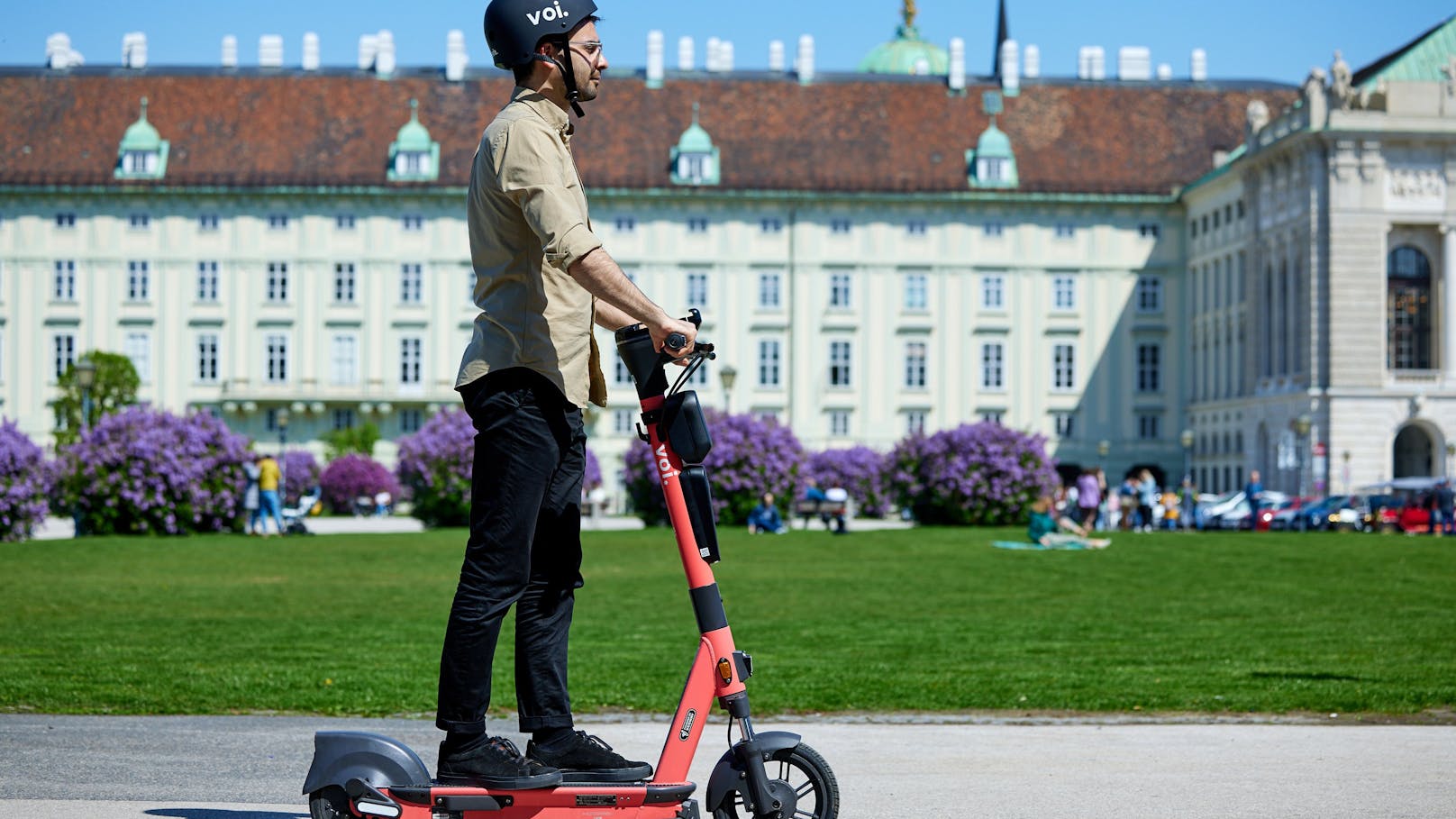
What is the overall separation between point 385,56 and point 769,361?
826 inches

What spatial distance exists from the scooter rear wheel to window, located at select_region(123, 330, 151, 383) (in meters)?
80.0

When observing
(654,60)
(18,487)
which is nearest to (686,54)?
(654,60)

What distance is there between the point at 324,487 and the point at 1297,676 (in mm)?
66271

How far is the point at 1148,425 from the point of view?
85438 mm

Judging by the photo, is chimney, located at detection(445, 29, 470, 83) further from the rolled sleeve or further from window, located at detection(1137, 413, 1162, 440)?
the rolled sleeve

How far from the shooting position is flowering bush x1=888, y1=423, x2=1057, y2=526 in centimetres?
4756

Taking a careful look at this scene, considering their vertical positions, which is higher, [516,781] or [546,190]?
[546,190]

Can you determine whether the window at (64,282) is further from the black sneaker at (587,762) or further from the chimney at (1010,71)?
the black sneaker at (587,762)

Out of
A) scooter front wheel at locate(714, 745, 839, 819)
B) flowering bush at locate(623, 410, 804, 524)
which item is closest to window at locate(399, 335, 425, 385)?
flowering bush at locate(623, 410, 804, 524)

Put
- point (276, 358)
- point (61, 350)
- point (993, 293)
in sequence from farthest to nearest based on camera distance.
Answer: point (993, 293) → point (276, 358) → point (61, 350)

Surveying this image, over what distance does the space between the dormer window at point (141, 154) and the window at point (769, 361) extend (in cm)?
2534

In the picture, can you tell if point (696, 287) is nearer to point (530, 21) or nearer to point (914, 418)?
point (914, 418)

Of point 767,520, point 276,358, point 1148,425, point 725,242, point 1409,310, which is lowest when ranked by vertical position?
point 767,520

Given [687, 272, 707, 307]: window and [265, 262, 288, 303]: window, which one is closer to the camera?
[265, 262, 288, 303]: window
